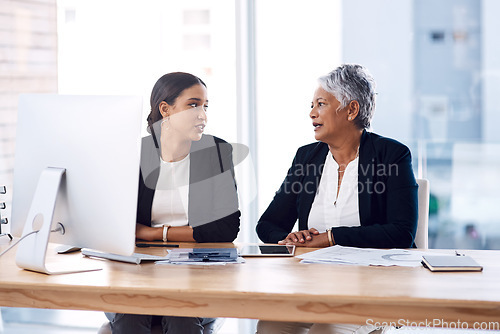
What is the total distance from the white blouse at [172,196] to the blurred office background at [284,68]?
1.18m

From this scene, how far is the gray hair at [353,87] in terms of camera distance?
2.37m

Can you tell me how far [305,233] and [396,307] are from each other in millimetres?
705

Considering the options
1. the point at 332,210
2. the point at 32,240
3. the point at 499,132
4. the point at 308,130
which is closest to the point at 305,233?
the point at 332,210

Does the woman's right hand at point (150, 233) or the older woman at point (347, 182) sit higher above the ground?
the older woman at point (347, 182)

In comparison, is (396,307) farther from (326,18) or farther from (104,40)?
(104,40)

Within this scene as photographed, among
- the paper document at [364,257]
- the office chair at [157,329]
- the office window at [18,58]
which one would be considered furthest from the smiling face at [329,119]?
the office window at [18,58]

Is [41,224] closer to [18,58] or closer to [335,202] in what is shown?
[335,202]

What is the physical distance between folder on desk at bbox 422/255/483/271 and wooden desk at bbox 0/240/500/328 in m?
0.03

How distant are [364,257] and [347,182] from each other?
1.85 feet

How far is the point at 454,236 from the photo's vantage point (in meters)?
3.43

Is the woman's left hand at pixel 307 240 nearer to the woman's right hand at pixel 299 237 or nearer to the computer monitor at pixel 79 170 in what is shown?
the woman's right hand at pixel 299 237

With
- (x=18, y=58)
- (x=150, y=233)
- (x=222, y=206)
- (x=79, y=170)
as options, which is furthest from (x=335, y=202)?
(x=18, y=58)

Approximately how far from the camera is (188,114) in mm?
2373

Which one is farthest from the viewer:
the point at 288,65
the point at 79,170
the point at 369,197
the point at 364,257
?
the point at 288,65
